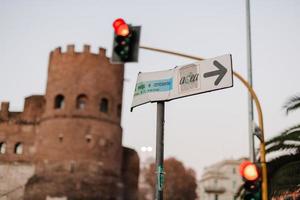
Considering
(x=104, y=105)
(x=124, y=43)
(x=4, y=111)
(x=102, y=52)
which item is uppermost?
(x=102, y=52)

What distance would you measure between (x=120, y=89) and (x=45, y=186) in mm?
9788

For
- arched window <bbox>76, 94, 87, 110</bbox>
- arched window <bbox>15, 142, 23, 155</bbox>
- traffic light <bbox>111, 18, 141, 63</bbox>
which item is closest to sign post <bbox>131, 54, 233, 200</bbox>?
traffic light <bbox>111, 18, 141, 63</bbox>

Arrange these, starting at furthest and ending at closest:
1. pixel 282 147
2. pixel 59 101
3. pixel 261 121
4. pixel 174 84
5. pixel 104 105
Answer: pixel 104 105 < pixel 59 101 < pixel 282 147 < pixel 261 121 < pixel 174 84

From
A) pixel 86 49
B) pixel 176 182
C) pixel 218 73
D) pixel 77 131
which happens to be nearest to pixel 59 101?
pixel 77 131

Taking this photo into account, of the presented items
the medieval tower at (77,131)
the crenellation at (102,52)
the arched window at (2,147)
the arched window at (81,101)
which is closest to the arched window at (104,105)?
the medieval tower at (77,131)

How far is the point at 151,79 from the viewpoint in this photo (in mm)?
7629

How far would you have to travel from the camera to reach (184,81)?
289 inches

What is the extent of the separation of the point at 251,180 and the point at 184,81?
1.90 m

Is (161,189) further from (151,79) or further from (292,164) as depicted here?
(292,164)

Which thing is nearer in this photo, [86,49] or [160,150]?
[160,150]

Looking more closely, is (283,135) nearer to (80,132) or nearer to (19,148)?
(80,132)

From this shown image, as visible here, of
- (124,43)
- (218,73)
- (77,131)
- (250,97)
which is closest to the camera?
(218,73)

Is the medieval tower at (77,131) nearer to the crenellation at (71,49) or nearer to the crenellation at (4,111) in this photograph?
the crenellation at (71,49)

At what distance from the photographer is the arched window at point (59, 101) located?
34750mm
